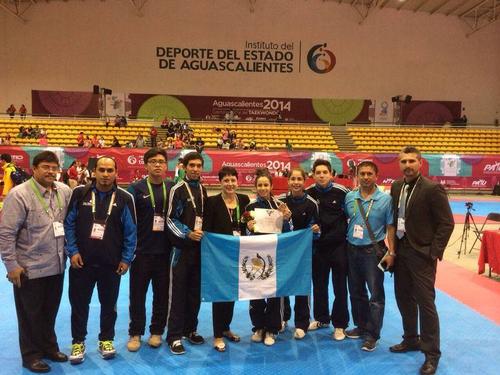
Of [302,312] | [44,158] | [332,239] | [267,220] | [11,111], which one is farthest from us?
[11,111]

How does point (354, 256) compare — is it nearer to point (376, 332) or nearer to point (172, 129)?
point (376, 332)

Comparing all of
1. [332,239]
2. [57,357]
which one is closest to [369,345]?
[332,239]

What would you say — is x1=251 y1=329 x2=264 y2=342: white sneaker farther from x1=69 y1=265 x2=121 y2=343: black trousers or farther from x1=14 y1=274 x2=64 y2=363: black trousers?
x1=14 y1=274 x2=64 y2=363: black trousers

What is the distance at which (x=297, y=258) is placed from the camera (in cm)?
390

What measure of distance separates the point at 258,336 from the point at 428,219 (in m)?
1.92

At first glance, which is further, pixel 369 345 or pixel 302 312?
pixel 302 312

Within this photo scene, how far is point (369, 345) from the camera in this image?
3740 millimetres

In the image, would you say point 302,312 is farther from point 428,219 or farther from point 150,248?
point 150,248

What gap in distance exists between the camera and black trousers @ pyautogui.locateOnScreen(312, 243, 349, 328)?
3.97 metres

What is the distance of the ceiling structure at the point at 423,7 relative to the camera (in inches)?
938

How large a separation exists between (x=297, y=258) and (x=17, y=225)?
2421mm

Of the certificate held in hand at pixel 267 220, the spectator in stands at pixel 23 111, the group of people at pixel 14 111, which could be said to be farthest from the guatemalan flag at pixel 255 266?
the spectator in stands at pixel 23 111

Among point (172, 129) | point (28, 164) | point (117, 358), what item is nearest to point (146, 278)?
point (117, 358)

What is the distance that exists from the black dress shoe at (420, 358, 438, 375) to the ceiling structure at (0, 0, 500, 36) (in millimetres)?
24785
